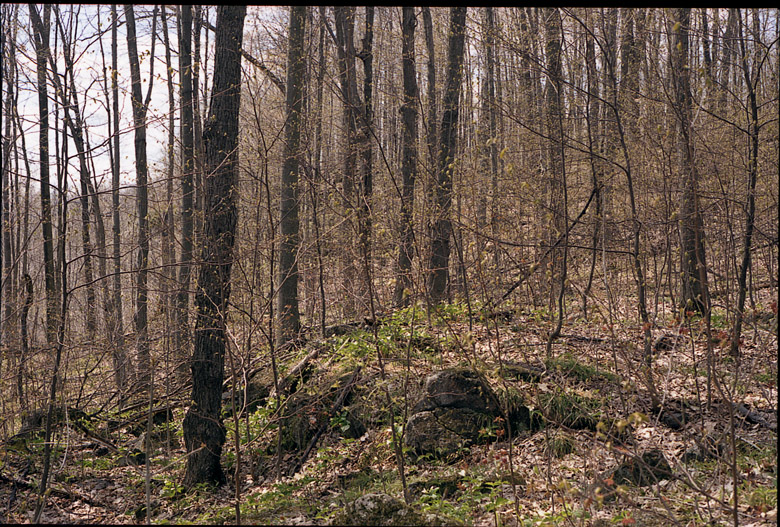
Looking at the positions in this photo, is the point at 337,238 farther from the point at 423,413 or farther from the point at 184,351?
the point at 423,413

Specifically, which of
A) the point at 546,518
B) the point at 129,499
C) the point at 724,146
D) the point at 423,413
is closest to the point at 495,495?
the point at 546,518

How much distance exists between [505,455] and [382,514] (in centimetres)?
173

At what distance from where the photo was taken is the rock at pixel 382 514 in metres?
3.50

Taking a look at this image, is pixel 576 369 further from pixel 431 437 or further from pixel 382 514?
pixel 382 514

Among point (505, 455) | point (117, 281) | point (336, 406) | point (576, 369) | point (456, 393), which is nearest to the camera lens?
point (505, 455)

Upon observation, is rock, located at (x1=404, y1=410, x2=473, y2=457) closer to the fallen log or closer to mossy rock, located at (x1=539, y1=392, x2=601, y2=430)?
mossy rock, located at (x1=539, y1=392, x2=601, y2=430)

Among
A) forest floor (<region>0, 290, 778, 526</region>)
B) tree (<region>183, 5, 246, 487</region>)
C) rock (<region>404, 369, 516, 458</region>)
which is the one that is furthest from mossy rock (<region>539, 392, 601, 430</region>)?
tree (<region>183, 5, 246, 487</region>)

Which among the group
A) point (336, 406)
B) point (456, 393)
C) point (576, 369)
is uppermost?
point (576, 369)

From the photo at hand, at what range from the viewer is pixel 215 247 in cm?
560

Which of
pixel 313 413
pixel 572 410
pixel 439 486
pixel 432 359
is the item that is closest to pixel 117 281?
pixel 313 413

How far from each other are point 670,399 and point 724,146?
345 cm

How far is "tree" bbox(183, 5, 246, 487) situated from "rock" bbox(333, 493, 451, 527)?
259 cm

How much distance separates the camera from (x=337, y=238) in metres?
9.27

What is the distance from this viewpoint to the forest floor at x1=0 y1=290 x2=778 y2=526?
4.27 m
